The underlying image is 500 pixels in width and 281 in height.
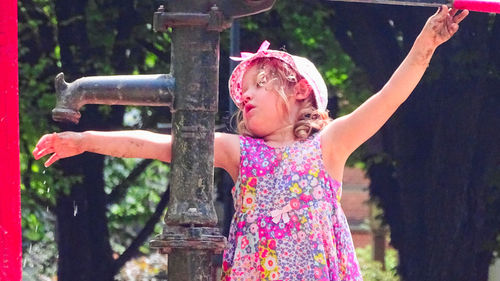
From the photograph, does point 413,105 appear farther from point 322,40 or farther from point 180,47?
point 180,47

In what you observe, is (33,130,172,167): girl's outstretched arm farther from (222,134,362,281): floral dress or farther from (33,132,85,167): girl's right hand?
(222,134,362,281): floral dress

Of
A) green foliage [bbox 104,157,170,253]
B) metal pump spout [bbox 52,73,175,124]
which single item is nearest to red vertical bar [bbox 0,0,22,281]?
metal pump spout [bbox 52,73,175,124]

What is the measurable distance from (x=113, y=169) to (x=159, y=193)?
66cm

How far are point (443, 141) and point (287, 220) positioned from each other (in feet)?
24.1

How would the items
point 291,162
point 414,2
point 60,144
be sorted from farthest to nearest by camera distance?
1. point 291,162
2. point 60,144
3. point 414,2

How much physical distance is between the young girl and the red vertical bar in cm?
46

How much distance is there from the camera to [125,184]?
38.2 feet

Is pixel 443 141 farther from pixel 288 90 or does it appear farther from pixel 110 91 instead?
pixel 110 91

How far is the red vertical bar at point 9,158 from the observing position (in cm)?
283

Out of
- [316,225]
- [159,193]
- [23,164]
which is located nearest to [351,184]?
[159,193]

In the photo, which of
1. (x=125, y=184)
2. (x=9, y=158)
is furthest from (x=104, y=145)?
(x=125, y=184)

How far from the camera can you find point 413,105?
1080 cm

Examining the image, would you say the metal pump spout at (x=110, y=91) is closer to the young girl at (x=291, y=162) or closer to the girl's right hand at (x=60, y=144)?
the girl's right hand at (x=60, y=144)

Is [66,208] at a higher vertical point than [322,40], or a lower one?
lower
